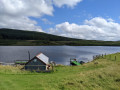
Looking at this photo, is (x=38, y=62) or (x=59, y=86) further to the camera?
(x=38, y=62)

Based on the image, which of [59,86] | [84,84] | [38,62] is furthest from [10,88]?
[38,62]

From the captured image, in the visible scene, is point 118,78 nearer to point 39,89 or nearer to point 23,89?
point 39,89

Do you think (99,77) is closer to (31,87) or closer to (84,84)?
(84,84)

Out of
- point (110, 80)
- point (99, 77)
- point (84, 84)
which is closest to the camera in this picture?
point (84, 84)

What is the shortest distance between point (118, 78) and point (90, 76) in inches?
132

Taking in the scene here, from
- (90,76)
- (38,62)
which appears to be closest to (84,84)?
(90,76)

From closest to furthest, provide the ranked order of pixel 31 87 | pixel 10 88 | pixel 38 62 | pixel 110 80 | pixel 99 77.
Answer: pixel 10 88, pixel 31 87, pixel 110 80, pixel 99 77, pixel 38 62

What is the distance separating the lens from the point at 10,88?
1195cm

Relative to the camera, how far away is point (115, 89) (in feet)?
41.6

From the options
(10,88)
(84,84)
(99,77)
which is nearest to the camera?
(10,88)

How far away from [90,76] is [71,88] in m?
4.48

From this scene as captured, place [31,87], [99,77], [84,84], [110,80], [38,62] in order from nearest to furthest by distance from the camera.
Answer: [31,87], [84,84], [110,80], [99,77], [38,62]

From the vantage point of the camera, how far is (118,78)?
15.3 metres

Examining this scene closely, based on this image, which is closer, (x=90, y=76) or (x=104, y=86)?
(x=104, y=86)
